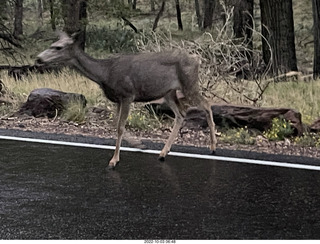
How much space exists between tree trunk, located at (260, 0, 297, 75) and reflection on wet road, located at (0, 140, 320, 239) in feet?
30.4

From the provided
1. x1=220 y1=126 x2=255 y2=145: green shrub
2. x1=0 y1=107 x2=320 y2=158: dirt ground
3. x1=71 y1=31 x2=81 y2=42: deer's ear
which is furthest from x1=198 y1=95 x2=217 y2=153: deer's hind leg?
x1=71 y1=31 x2=81 y2=42: deer's ear

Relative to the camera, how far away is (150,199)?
22.1 ft

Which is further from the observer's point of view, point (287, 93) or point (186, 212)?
point (287, 93)

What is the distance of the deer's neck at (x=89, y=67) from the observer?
332 inches

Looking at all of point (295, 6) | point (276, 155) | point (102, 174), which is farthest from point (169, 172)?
point (295, 6)

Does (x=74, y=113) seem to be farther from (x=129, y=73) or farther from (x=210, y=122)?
(x=129, y=73)

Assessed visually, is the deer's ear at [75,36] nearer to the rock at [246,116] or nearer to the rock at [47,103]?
the rock at [246,116]

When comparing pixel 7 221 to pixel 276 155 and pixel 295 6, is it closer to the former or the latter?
pixel 276 155

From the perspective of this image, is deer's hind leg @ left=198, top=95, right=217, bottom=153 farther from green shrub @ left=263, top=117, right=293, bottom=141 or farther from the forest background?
the forest background

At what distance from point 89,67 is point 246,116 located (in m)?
3.51

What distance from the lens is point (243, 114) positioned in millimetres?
10969

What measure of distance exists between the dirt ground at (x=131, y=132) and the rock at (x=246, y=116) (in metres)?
0.28

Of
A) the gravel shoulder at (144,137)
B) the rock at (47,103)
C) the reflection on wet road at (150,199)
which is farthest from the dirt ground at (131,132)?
the reflection on wet road at (150,199)

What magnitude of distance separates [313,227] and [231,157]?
11.2ft
